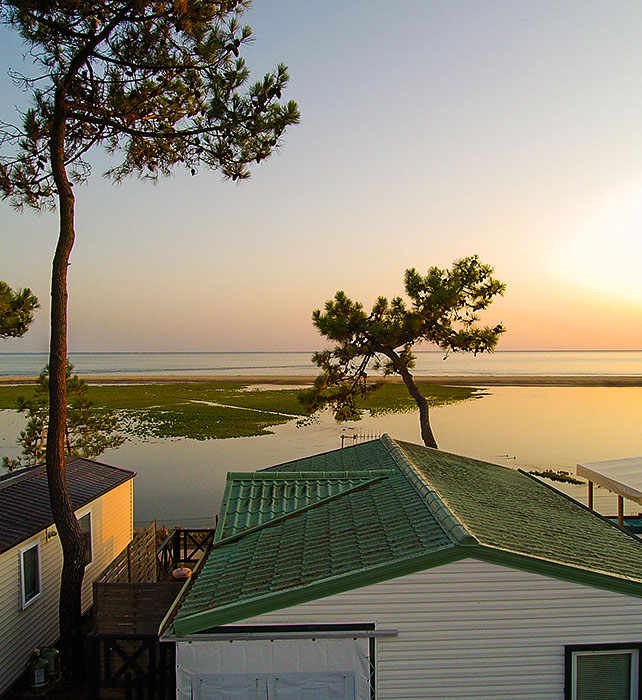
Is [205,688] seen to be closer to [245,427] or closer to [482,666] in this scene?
[482,666]

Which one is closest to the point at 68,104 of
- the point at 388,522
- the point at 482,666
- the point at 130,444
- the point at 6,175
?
the point at 6,175

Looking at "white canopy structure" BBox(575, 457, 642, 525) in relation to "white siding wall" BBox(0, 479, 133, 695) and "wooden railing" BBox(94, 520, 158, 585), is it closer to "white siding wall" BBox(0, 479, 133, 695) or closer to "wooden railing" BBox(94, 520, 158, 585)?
"wooden railing" BBox(94, 520, 158, 585)

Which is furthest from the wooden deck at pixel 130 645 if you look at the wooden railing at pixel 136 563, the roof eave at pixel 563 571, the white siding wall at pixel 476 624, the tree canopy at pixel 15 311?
the tree canopy at pixel 15 311

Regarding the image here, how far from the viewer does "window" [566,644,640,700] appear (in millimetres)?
6430

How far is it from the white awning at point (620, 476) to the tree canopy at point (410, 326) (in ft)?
20.3

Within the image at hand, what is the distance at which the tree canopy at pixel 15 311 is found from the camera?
1469 centimetres

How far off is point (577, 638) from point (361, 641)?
91.9 inches

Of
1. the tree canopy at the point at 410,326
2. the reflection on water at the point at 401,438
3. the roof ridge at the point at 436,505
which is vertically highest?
the tree canopy at the point at 410,326

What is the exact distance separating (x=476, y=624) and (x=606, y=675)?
1.59 metres

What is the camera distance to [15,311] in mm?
15023

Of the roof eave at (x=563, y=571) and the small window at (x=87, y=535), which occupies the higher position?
the roof eave at (x=563, y=571)

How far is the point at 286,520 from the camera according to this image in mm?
8898

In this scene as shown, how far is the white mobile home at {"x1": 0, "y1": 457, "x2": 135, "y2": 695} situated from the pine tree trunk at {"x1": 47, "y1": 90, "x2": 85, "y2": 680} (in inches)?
25.9

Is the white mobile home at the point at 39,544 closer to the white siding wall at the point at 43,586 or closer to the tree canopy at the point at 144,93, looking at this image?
the white siding wall at the point at 43,586
